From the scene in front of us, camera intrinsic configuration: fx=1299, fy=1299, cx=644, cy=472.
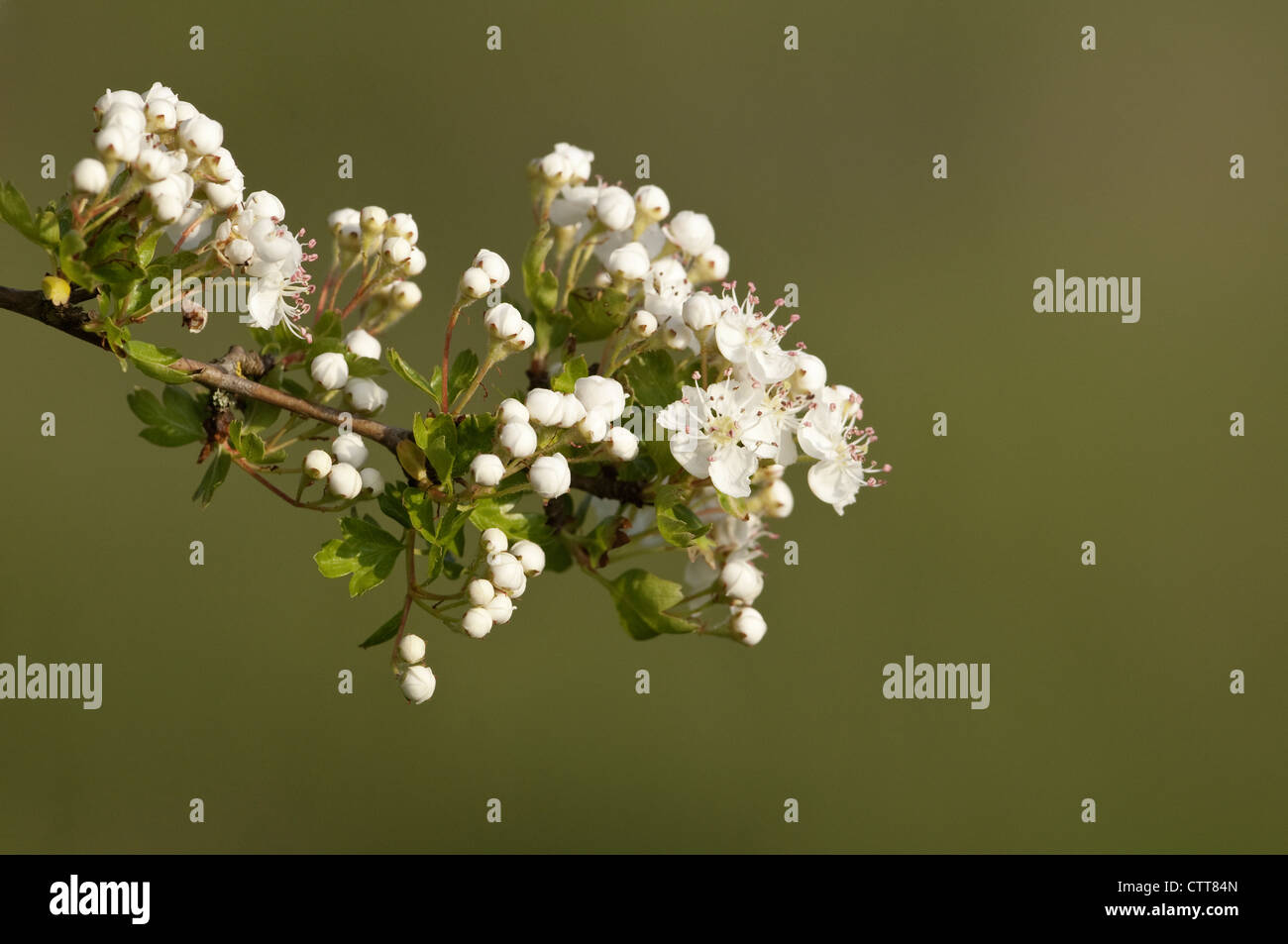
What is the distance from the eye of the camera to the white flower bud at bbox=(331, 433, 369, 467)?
53.5 inches

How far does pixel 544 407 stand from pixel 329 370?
0.27 m

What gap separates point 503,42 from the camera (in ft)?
17.0

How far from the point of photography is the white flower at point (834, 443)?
1.38m

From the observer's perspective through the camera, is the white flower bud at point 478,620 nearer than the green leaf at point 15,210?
No

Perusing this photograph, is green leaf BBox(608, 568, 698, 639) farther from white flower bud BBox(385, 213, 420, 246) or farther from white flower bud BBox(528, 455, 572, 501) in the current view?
white flower bud BBox(385, 213, 420, 246)

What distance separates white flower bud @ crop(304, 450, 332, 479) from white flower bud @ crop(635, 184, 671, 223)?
49 centimetres

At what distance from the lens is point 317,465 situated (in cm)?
133

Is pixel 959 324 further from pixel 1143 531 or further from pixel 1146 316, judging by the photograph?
pixel 1143 531

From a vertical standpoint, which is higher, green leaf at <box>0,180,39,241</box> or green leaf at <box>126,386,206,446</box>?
green leaf at <box>0,180,39,241</box>

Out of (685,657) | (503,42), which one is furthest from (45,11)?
(685,657)

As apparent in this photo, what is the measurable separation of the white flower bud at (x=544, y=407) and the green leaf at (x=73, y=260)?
42 cm

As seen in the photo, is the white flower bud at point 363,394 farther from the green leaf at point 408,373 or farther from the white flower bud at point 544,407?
the white flower bud at point 544,407

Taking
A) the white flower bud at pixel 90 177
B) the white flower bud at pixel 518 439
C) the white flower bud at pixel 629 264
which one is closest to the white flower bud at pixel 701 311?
the white flower bud at pixel 629 264

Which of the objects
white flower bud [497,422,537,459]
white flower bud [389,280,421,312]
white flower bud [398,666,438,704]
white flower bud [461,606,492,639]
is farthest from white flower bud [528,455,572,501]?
white flower bud [389,280,421,312]
